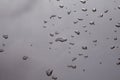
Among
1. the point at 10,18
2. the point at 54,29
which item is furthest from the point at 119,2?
the point at 10,18

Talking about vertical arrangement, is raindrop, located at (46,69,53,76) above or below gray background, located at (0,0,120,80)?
below

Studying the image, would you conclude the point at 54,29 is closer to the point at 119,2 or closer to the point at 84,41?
the point at 84,41

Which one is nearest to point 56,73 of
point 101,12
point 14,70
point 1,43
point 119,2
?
point 14,70

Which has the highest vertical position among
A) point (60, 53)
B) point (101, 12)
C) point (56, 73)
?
point (101, 12)

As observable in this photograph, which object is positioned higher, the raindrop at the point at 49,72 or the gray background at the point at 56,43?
the gray background at the point at 56,43

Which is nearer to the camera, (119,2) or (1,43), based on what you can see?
(1,43)

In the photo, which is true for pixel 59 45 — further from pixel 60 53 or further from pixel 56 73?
pixel 56 73

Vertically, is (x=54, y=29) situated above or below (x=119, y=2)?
below

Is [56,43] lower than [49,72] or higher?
higher
